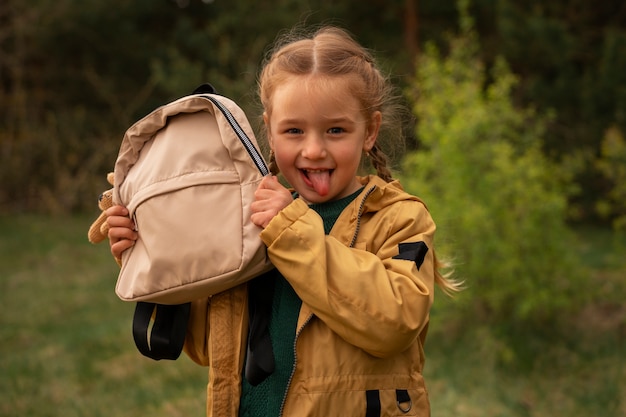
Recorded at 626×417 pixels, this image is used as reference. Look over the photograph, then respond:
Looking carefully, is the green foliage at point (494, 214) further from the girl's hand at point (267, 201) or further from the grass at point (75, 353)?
the girl's hand at point (267, 201)

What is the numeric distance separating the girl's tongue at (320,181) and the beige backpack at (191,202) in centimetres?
16

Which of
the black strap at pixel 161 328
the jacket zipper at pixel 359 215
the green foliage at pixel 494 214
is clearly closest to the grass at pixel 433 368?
the green foliage at pixel 494 214

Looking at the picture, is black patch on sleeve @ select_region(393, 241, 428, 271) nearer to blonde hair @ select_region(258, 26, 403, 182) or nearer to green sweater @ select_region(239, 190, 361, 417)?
green sweater @ select_region(239, 190, 361, 417)

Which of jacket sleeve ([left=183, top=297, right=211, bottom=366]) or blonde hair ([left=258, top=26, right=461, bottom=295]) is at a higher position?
blonde hair ([left=258, top=26, right=461, bottom=295])

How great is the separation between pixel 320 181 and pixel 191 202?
35cm

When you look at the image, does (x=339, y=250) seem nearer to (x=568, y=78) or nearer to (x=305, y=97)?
(x=305, y=97)

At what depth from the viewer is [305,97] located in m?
1.91

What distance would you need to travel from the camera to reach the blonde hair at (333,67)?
1972mm

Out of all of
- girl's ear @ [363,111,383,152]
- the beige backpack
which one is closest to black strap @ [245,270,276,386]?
the beige backpack

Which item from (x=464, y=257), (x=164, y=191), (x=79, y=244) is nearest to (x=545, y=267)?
(x=464, y=257)

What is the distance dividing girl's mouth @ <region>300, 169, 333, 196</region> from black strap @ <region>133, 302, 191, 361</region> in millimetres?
486

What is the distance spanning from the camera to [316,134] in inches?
75.3

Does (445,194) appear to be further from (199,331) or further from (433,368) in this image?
(199,331)

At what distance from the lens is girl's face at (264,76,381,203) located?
191 cm
